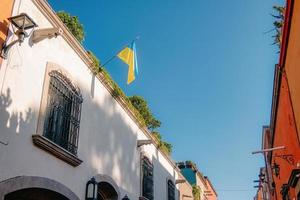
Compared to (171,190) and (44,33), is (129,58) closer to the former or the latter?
(44,33)

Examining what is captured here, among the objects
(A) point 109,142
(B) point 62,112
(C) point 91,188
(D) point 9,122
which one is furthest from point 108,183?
(D) point 9,122

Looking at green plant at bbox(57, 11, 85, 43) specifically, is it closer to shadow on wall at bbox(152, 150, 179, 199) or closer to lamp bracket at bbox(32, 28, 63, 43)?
lamp bracket at bbox(32, 28, 63, 43)

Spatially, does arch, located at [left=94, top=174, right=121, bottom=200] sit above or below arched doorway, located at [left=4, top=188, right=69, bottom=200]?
above

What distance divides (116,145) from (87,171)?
2.24 metres

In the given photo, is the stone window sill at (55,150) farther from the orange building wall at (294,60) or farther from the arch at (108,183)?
the orange building wall at (294,60)

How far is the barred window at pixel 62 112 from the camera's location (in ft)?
25.4

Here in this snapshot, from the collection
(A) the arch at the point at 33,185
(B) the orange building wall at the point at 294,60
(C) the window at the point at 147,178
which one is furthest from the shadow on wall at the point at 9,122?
(C) the window at the point at 147,178

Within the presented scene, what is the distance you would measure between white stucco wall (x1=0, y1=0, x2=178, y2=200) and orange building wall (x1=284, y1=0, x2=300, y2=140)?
17.3ft

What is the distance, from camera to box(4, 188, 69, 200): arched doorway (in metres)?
6.69

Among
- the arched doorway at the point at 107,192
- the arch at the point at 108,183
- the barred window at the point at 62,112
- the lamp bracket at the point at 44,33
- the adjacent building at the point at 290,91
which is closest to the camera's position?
the lamp bracket at the point at 44,33

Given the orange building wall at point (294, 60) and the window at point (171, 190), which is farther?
the window at point (171, 190)

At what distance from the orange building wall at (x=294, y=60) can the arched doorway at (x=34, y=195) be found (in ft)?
19.4

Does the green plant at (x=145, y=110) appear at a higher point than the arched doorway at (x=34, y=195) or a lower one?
higher

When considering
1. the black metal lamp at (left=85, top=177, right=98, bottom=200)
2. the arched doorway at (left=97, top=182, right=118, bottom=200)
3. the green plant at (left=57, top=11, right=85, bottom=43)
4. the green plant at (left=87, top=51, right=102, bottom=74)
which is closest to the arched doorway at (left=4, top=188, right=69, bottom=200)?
the black metal lamp at (left=85, top=177, right=98, bottom=200)
